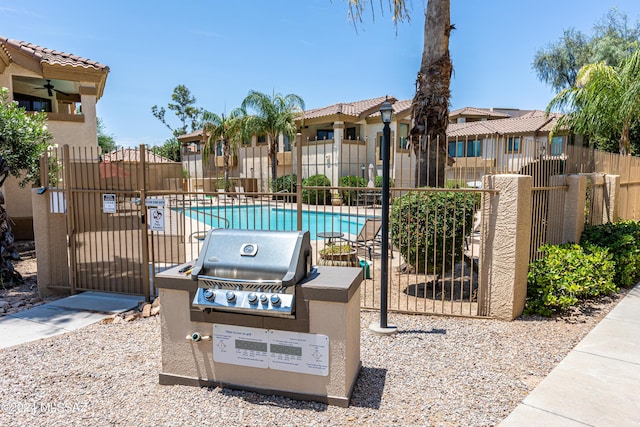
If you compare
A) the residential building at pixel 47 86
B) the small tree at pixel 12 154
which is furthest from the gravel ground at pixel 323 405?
the residential building at pixel 47 86

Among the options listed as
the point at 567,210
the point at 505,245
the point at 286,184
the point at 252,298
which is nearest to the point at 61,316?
the point at 286,184

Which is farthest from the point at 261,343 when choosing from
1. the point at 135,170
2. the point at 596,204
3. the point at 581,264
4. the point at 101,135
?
the point at 101,135

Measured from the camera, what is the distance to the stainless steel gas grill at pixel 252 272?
3.44m

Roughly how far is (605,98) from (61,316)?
53.1ft

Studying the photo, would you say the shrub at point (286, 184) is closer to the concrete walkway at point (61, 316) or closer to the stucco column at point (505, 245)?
the stucco column at point (505, 245)

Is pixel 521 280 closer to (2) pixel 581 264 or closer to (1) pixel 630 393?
(2) pixel 581 264

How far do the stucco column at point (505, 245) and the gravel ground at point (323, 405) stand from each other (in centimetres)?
31

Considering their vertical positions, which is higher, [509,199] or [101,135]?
[101,135]

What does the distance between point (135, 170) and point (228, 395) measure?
4554mm

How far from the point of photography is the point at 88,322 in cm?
611

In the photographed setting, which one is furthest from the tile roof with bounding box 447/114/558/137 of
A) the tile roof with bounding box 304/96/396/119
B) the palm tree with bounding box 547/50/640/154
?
the palm tree with bounding box 547/50/640/154

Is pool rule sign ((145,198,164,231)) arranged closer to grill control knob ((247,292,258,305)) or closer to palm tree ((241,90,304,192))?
grill control knob ((247,292,258,305))

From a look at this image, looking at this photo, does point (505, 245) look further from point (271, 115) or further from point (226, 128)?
point (226, 128)

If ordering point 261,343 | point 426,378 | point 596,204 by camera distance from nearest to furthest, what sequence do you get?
point 261,343, point 426,378, point 596,204
